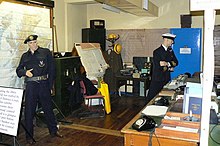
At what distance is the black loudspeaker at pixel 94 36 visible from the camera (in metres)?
6.90

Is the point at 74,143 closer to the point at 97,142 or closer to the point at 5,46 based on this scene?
the point at 97,142

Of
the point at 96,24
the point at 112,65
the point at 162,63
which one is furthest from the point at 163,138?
the point at 96,24

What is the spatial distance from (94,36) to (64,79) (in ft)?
7.62

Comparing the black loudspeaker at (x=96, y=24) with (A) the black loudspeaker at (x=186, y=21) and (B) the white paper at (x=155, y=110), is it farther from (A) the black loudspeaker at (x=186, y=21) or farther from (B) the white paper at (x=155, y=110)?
(B) the white paper at (x=155, y=110)

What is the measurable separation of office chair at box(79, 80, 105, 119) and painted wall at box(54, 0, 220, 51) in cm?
177

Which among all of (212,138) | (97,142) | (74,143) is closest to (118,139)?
(97,142)

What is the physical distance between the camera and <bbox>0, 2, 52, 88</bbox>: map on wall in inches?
157

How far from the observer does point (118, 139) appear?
394cm

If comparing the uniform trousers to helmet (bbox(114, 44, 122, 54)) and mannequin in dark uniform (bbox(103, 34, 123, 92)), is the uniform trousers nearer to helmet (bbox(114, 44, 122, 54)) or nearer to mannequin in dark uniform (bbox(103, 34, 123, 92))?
mannequin in dark uniform (bbox(103, 34, 123, 92))

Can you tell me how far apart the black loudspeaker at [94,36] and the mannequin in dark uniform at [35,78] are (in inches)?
119

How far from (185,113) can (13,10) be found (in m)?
3.26

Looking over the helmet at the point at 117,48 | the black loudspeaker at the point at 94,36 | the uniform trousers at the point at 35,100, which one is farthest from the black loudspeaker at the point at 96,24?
the uniform trousers at the point at 35,100

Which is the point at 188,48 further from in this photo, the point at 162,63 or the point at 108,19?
the point at 108,19

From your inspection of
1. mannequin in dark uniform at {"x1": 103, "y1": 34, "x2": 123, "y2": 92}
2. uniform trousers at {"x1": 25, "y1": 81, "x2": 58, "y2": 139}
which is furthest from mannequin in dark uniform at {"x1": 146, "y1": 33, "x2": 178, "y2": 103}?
mannequin in dark uniform at {"x1": 103, "y1": 34, "x2": 123, "y2": 92}
